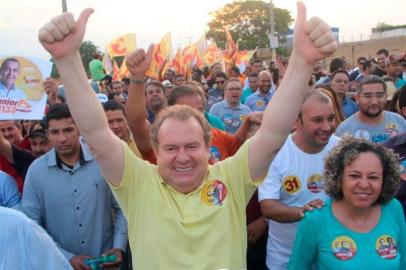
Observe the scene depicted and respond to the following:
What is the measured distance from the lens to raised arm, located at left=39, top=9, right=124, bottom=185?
1801 millimetres

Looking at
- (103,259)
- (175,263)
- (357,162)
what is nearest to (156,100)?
(103,259)

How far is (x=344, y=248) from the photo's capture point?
7.59 feet

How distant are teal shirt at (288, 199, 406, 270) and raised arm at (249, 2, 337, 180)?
1.89 ft

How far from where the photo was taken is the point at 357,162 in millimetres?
2402

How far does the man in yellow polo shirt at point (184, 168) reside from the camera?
1.87 metres

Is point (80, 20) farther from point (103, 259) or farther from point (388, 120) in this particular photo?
point (388, 120)

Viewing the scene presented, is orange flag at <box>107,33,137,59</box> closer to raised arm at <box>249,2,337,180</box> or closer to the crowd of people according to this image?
the crowd of people

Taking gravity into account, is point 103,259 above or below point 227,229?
below

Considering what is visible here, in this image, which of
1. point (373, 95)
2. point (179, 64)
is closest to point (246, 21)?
point (179, 64)

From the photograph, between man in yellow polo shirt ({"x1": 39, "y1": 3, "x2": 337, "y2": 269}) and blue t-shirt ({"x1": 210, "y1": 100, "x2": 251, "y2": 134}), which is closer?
man in yellow polo shirt ({"x1": 39, "y1": 3, "x2": 337, "y2": 269})

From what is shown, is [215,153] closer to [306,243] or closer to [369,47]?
[306,243]

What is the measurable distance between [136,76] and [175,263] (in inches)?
56.6

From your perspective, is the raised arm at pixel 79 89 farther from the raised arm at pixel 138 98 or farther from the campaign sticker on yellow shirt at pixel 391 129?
the campaign sticker on yellow shirt at pixel 391 129

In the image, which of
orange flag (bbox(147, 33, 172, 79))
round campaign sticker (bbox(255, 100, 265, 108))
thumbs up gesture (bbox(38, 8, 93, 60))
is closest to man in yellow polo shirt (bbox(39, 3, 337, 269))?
thumbs up gesture (bbox(38, 8, 93, 60))
